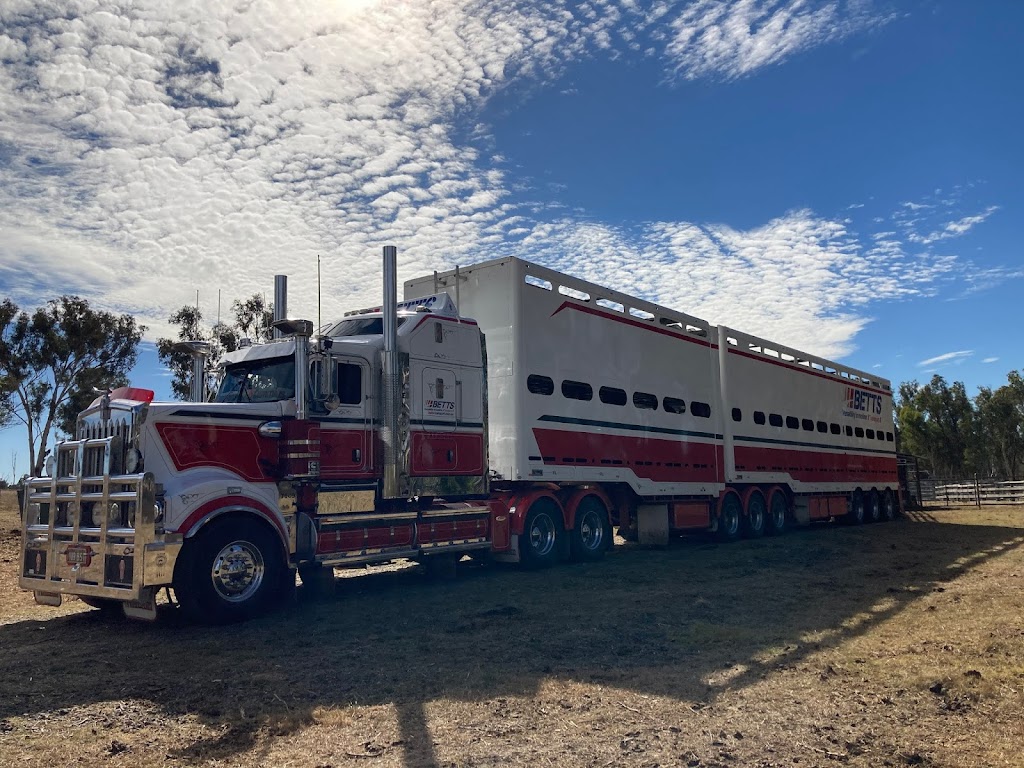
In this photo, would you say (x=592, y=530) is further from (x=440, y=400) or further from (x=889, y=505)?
(x=889, y=505)

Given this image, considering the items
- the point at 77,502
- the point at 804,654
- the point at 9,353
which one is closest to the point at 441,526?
the point at 77,502

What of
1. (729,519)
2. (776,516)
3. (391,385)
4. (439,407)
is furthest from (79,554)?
(776,516)

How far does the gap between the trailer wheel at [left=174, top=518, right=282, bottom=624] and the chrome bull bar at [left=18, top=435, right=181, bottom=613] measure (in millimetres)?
233

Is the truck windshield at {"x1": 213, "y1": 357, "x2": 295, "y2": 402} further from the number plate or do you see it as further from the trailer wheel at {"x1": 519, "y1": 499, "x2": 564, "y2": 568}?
the trailer wheel at {"x1": 519, "y1": 499, "x2": 564, "y2": 568}

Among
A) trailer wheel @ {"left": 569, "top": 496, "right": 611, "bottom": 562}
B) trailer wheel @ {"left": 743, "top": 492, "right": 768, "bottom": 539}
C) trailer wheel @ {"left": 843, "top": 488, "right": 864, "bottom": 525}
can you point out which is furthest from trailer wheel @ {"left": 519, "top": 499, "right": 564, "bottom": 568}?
trailer wheel @ {"left": 843, "top": 488, "right": 864, "bottom": 525}

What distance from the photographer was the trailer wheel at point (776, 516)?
1923 centimetres

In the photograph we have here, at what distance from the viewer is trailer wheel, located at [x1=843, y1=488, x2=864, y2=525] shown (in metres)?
24.1

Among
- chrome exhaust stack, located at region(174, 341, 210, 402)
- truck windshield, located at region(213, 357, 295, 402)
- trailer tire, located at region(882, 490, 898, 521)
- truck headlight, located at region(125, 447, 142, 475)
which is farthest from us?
trailer tire, located at region(882, 490, 898, 521)

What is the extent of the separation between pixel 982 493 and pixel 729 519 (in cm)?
2540

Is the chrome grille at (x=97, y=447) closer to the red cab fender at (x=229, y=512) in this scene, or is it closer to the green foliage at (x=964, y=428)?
the red cab fender at (x=229, y=512)

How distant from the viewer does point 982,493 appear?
120ft

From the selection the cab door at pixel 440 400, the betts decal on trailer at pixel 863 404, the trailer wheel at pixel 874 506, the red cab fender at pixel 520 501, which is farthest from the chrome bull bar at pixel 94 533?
the trailer wheel at pixel 874 506

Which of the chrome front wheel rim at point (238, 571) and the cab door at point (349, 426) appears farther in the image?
the cab door at point (349, 426)

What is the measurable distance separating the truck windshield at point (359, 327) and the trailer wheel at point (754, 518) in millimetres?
10646
